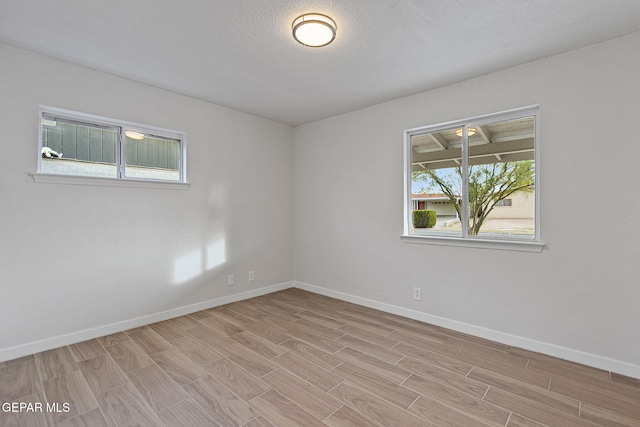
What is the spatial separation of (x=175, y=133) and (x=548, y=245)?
13.1 ft

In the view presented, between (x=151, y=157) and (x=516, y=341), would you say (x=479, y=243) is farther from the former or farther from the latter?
(x=151, y=157)

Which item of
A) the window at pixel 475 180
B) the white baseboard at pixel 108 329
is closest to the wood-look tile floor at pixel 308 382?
the white baseboard at pixel 108 329

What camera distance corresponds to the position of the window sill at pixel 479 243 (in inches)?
104

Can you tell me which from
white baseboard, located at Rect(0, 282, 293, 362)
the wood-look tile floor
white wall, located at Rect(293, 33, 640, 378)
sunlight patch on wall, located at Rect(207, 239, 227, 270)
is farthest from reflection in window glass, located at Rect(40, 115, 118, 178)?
white wall, located at Rect(293, 33, 640, 378)

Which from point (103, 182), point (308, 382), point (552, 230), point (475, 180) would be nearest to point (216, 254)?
point (103, 182)

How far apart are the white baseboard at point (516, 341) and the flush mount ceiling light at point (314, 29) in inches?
114

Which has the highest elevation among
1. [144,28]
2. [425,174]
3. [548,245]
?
[144,28]

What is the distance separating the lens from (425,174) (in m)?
3.46

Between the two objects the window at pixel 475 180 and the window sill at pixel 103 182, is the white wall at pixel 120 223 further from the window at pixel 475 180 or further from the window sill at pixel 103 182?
the window at pixel 475 180

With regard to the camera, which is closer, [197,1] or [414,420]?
[414,420]

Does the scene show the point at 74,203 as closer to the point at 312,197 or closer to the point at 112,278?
the point at 112,278

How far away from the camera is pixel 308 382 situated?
212 cm

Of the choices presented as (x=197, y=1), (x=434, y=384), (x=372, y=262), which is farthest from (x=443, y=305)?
(x=197, y=1)

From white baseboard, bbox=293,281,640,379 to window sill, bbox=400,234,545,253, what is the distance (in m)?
0.80
